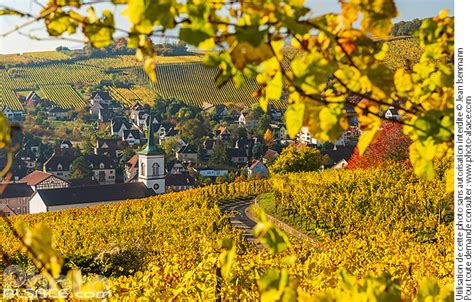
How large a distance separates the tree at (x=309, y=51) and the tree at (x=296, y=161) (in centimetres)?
1724

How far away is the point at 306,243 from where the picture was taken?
6148 mm

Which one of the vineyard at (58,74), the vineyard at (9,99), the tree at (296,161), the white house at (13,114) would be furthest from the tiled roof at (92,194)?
the vineyard at (58,74)

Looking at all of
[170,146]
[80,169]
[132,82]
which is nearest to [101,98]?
[132,82]

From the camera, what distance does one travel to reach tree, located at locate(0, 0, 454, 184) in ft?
2.97

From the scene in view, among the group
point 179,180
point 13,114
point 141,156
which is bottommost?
point 179,180

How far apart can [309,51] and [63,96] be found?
187 feet

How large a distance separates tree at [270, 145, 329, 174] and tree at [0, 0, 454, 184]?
17.2 metres

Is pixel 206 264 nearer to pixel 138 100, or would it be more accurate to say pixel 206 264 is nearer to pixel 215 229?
pixel 215 229

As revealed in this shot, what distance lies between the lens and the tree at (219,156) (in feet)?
139

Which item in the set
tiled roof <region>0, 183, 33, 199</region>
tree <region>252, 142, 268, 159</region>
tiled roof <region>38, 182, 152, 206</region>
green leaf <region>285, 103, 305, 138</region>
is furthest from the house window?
green leaf <region>285, 103, 305, 138</region>

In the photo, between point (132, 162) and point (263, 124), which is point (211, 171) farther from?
point (263, 124)

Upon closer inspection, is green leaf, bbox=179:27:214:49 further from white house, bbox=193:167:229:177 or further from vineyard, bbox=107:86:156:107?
vineyard, bbox=107:86:156:107

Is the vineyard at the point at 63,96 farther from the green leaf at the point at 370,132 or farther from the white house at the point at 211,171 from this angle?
the green leaf at the point at 370,132

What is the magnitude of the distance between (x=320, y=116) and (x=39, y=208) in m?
32.5
